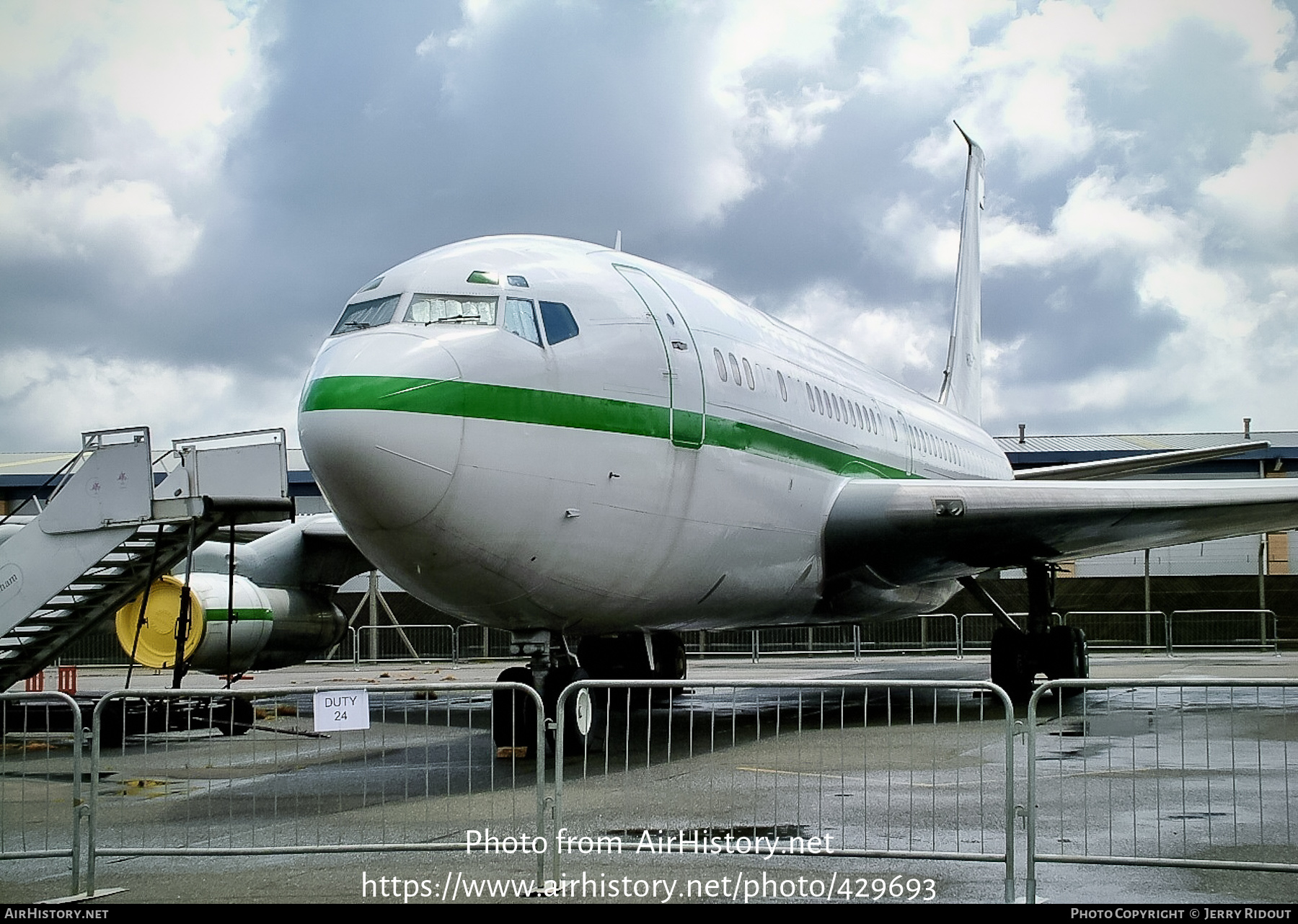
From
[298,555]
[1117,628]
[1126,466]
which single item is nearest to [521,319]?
[298,555]

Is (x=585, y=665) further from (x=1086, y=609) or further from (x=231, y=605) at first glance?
(x=1086, y=609)

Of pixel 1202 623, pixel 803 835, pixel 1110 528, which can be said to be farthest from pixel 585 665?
pixel 1202 623

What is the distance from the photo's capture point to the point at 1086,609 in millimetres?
32656

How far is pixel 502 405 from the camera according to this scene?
812 cm

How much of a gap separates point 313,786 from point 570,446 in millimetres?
2752

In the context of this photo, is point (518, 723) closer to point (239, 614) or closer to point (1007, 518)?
point (239, 614)

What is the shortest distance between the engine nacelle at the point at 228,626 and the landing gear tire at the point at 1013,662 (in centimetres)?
726

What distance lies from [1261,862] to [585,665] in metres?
9.02

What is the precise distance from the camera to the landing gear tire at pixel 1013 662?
14.9 meters

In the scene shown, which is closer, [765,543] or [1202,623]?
[765,543]

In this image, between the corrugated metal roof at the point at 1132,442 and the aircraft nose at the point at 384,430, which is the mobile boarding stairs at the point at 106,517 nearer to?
the aircraft nose at the point at 384,430

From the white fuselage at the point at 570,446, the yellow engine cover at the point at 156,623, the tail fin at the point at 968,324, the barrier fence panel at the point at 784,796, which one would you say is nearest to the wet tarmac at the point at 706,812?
the barrier fence panel at the point at 784,796

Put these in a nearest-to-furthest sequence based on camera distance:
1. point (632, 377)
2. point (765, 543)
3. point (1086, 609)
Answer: point (632, 377) → point (765, 543) → point (1086, 609)

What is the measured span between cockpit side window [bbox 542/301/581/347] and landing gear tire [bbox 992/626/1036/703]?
25.7ft
